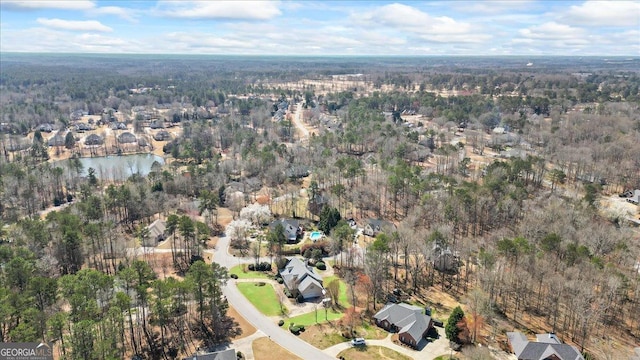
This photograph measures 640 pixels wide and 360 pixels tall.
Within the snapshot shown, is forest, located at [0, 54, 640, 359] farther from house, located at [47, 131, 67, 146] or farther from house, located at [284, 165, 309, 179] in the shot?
house, located at [47, 131, 67, 146]

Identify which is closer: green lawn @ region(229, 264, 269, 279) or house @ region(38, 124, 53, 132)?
green lawn @ region(229, 264, 269, 279)

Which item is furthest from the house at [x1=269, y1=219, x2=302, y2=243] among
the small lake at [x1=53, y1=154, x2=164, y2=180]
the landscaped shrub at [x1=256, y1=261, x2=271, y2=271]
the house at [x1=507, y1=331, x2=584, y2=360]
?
the small lake at [x1=53, y1=154, x2=164, y2=180]

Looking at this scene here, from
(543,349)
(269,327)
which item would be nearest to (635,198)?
(543,349)

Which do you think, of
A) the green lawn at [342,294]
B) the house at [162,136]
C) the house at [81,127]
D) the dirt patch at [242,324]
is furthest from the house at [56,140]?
the green lawn at [342,294]

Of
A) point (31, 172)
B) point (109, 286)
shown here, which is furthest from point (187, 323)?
point (31, 172)

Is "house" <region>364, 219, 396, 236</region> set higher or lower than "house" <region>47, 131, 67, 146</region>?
lower

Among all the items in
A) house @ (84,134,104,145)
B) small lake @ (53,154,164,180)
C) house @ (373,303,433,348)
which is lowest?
house @ (373,303,433,348)
